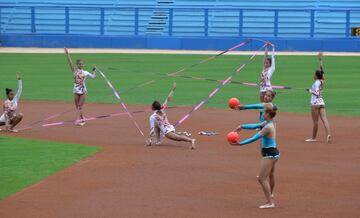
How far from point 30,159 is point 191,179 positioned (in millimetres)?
4293

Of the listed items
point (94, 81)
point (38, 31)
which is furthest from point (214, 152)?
point (38, 31)

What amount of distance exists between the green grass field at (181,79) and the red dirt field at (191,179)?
7.40 m

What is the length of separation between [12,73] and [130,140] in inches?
789

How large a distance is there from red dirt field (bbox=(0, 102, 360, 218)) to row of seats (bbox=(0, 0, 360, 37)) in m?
32.2

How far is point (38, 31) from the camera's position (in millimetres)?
59375

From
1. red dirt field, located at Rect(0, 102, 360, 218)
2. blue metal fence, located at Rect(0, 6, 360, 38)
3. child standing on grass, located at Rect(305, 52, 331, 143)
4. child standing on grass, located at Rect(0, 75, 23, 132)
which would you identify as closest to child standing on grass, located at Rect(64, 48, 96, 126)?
red dirt field, located at Rect(0, 102, 360, 218)

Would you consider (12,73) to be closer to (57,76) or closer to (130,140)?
(57,76)

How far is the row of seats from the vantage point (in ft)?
186

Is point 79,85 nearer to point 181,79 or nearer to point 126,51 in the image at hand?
point 181,79

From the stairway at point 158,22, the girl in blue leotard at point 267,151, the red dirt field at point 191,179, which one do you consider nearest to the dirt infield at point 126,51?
the stairway at point 158,22

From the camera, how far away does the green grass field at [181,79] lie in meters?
32.6

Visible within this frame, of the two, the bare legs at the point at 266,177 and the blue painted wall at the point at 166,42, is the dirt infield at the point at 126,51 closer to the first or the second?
the blue painted wall at the point at 166,42

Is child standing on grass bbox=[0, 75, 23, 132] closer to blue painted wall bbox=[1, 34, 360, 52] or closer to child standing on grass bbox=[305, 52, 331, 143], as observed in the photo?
child standing on grass bbox=[305, 52, 331, 143]

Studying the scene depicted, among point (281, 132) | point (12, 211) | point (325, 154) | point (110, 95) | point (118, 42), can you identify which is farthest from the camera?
point (118, 42)
